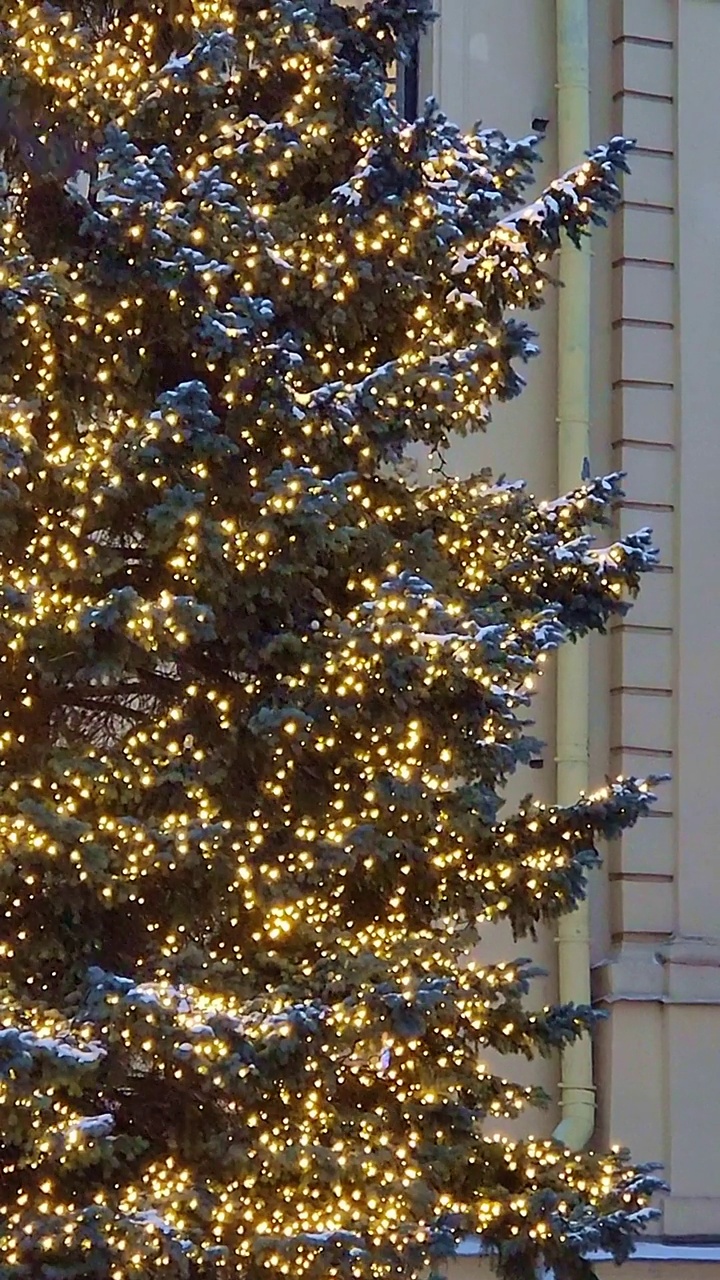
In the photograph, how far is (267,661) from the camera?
196 inches

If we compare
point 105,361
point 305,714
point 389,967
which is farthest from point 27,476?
point 389,967

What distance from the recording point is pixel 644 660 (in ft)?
26.2

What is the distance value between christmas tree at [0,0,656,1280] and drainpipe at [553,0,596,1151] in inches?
88.9

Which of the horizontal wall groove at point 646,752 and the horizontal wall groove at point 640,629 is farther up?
the horizontal wall groove at point 640,629

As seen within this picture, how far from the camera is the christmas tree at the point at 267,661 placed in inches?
176

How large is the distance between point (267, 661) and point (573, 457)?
3335mm

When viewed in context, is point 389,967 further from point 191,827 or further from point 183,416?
point 183,416

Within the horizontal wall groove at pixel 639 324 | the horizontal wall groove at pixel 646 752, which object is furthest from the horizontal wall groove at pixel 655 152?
the horizontal wall groove at pixel 646 752

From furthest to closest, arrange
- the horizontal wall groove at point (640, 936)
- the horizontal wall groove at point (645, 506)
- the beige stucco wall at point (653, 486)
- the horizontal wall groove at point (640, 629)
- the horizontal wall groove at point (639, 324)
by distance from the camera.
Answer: the horizontal wall groove at point (639, 324), the horizontal wall groove at point (645, 506), the horizontal wall groove at point (640, 629), the horizontal wall groove at point (640, 936), the beige stucco wall at point (653, 486)

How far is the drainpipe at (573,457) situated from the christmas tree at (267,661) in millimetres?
2258

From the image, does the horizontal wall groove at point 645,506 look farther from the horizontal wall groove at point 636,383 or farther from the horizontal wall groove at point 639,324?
the horizontal wall groove at point 639,324

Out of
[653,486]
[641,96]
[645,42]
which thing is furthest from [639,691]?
[645,42]

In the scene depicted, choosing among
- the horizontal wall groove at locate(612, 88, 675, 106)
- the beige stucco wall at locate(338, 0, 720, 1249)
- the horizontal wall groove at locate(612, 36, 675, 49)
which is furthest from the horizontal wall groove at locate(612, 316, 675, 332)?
the horizontal wall groove at locate(612, 36, 675, 49)

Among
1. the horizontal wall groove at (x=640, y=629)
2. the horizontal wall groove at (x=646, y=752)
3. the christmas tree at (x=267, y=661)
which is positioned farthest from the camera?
the horizontal wall groove at (x=640, y=629)
